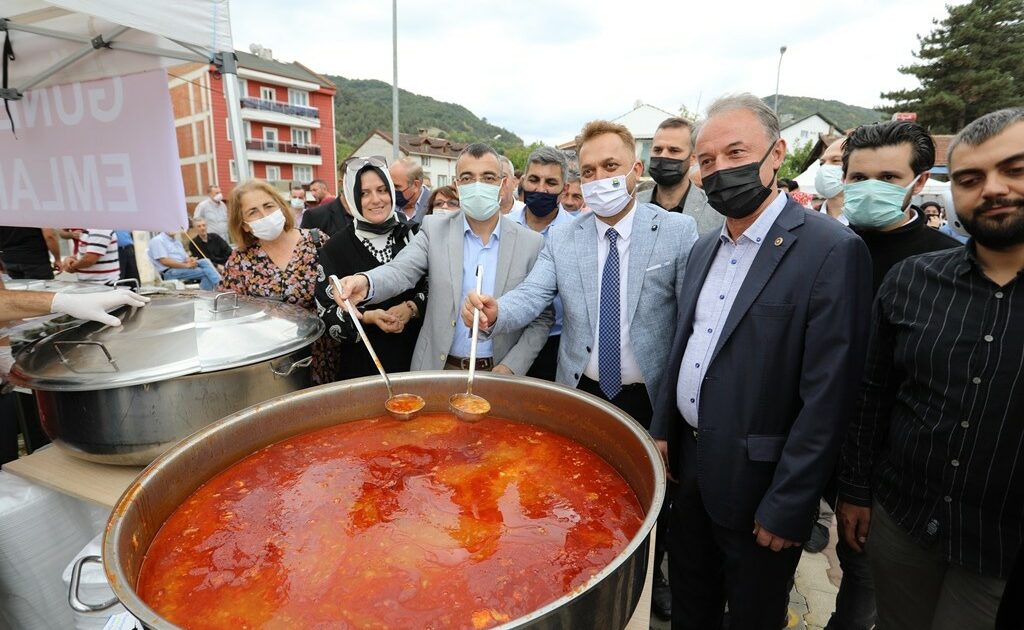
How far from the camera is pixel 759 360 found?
1.71m

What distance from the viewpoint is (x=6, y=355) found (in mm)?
2094

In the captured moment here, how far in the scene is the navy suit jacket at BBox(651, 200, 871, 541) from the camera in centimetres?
161

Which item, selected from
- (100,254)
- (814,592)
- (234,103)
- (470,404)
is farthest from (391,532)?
(100,254)

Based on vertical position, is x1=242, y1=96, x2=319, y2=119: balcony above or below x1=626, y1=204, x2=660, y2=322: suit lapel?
above

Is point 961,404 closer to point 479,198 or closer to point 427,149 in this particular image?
point 479,198

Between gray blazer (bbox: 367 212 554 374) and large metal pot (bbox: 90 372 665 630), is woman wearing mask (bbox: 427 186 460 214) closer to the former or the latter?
gray blazer (bbox: 367 212 554 374)

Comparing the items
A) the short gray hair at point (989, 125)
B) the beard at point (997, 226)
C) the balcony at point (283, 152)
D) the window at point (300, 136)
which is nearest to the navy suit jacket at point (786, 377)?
the beard at point (997, 226)

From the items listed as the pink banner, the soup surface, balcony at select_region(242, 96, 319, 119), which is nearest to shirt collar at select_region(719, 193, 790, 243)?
the soup surface

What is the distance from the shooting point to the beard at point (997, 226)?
4.64 feet

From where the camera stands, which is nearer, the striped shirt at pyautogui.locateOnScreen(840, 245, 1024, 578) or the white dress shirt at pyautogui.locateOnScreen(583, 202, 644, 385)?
the striped shirt at pyautogui.locateOnScreen(840, 245, 1024, 578)

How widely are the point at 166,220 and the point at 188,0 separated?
38.2 inches

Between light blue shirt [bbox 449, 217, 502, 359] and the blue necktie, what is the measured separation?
637mm

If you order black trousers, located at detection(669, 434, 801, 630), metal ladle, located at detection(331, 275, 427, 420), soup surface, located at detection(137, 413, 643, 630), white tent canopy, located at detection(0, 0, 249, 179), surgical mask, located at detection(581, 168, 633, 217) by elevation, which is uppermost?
white tent canopy, located at detection(0, 0, 249, 179)

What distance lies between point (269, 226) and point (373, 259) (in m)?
0.66
